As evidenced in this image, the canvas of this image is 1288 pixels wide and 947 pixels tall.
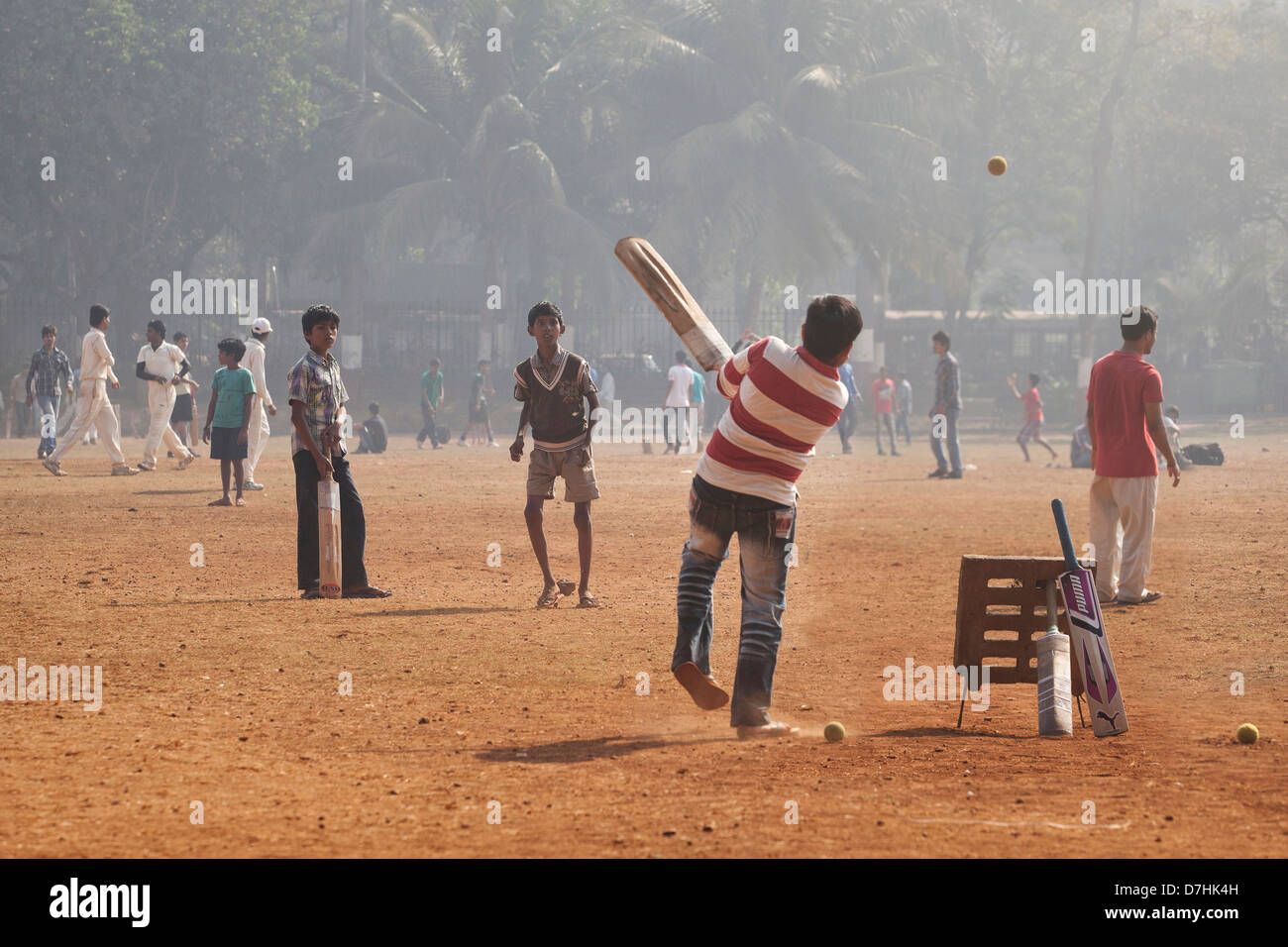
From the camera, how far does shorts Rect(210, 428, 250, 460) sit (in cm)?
1509

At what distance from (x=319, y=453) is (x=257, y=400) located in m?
7.87

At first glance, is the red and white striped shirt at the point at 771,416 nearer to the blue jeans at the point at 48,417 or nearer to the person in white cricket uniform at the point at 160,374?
the person in white cricket uniform at the point at 160,374

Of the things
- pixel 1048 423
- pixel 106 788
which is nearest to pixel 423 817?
pixel 106 788

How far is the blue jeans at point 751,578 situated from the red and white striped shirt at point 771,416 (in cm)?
7

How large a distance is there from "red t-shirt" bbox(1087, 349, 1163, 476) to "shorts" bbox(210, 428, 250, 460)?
9.02 metres

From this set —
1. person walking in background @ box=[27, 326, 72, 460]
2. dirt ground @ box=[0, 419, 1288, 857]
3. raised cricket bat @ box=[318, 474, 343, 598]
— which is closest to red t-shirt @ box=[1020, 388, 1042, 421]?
dirt ground @ box=[0, 419, 1288, 857]

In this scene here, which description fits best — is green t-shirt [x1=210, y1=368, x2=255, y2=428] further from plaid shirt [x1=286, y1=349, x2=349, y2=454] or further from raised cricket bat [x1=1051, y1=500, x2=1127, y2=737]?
raised cricket bat [x1=1051, y1=500, x2=1127, y2=737]

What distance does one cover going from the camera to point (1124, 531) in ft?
32.1

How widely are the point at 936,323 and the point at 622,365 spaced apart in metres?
10.5

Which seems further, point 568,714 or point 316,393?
point 316,393

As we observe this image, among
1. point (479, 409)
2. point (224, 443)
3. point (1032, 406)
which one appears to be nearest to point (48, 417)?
A: point (224, 443)

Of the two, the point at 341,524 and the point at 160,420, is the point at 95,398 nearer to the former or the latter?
the point at 160,420

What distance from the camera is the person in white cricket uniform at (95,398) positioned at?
58.7 ft

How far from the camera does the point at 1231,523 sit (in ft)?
48.1
